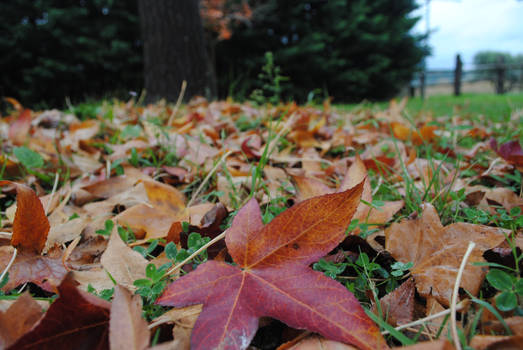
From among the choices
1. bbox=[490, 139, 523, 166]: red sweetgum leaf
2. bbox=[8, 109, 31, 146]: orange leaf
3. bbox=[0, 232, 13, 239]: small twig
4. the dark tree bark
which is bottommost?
bbox=[0, 232, 13, 239]: small twig

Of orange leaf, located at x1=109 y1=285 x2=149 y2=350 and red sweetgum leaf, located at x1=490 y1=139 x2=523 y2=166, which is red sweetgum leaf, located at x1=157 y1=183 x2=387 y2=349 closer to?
orange leaf, located at x1=109 y1=285 x2=149 y2=350

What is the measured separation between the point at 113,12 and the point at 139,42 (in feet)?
3.28

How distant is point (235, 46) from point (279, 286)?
37.9 ft

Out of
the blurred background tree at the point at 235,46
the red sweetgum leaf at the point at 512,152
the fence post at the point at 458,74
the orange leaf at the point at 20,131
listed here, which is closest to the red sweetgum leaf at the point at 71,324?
the red sweetgum leaf at the point at 512,152

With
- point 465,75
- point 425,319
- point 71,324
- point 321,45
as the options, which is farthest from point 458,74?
point 71,324

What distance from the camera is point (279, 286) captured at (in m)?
0.45

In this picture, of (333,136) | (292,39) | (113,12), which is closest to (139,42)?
(113,12)

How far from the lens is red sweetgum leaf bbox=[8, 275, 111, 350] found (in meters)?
0.40

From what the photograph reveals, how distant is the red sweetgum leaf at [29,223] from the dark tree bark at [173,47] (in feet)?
10.9

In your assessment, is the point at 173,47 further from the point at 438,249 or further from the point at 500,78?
the point at 500,78

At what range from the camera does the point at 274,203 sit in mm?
853

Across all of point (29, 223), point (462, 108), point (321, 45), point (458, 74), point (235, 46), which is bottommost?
point (462, 108)

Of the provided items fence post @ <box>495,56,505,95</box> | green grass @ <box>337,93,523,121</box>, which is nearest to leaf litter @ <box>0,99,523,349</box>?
green grass @ <box>337,93,523,121</box>

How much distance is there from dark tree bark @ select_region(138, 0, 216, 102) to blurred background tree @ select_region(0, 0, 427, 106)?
3.81 metres
